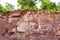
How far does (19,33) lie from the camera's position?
3.10 meters

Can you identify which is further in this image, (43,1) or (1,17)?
(43,1)

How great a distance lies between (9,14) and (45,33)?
Result: 75cm

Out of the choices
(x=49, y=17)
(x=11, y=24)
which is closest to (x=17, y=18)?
(x=11, y=24)

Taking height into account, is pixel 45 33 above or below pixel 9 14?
below

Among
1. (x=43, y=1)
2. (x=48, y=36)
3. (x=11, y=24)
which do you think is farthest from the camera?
(x=43, y=1)

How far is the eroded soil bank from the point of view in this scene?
3.00m

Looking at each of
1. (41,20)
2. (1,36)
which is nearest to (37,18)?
(41,20)

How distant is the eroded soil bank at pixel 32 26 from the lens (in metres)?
A: 3.00

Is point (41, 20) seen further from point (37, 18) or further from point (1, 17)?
point (1, 17)

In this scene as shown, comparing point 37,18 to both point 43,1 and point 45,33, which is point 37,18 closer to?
point 45,33

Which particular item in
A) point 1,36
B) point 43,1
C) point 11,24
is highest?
point 43,1

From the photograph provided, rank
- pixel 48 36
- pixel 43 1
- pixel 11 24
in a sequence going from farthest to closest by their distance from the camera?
pixel 43 1, pixel 11 24, pixel 48 36

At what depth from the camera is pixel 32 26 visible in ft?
10.0

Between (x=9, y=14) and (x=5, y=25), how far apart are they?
21cm
